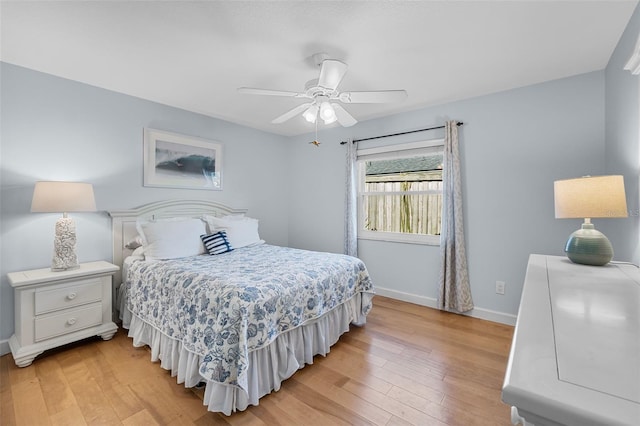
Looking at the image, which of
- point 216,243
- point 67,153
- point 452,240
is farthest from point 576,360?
point 67,153

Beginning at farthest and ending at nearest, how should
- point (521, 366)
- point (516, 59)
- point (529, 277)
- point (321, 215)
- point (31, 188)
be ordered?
point (321, 215), point (31, 188), point (516, 59), point (529, 277), point (521, 366)

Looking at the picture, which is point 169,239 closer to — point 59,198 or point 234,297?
point 59,198

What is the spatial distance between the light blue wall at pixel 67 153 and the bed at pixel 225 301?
22 cm

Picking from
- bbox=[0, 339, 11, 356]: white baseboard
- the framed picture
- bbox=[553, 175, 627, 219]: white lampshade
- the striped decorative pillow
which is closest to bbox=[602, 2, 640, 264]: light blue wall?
bbox=[553, 175, 627, 219]: white lampshade

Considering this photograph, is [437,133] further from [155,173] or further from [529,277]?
[155,173]

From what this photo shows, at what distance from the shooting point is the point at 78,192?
2314 mm

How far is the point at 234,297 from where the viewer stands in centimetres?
168

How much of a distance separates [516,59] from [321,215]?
9.40 ft

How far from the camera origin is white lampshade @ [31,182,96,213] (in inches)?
85.8

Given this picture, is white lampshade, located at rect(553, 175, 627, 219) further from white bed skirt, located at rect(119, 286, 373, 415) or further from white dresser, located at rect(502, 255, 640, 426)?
white bed skirt, located at rect(119, 286, 373, 415)

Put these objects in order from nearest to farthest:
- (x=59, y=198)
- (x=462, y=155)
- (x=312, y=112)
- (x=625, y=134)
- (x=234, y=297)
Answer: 1. (x=234, y=297)
2. (x=625, y=134)
3. (x=59, y=198)
4. (x=312, y=112)
5. (x=462, y=155)

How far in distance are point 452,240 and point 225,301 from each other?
8.11 feet

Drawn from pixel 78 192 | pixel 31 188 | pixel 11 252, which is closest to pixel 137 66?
pixel 78 192

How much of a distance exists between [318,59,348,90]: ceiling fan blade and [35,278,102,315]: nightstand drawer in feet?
8.27
